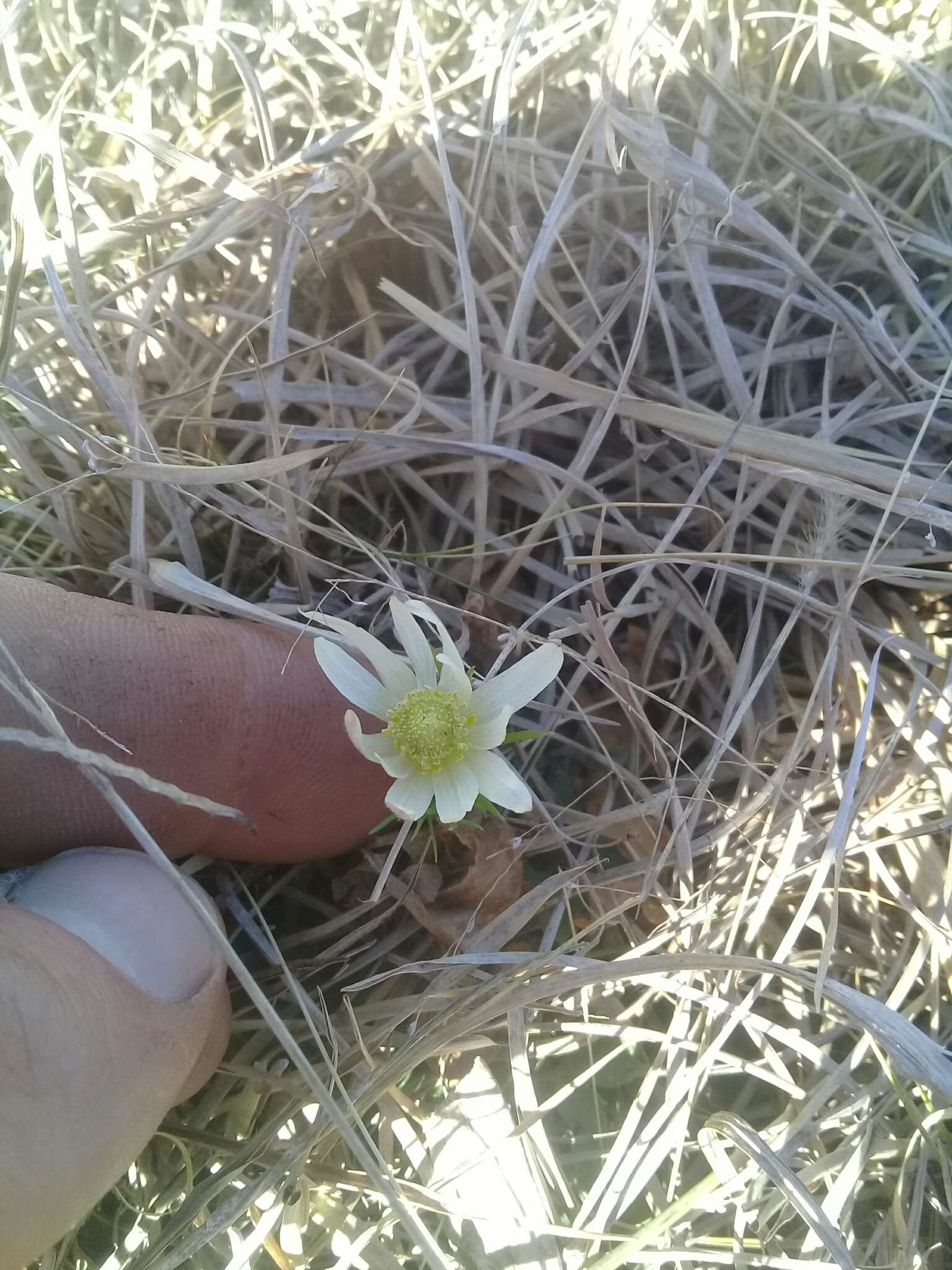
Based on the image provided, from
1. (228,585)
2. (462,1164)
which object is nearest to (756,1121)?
(462,1164)

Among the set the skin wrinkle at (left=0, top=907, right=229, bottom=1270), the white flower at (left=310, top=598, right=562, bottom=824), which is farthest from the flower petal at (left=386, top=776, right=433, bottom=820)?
the skin wrinkle at (left=0, top=907, right=229, bottom=1270)

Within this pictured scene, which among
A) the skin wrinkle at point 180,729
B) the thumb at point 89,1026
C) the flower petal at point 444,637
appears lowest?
the thumb at point 89,1026

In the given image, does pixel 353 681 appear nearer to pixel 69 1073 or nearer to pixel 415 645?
pixel 415 645

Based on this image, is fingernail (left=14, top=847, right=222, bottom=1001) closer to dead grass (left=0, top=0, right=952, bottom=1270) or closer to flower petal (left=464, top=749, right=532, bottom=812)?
dead grass (left=0, top=0, right=952, bottom=1270)

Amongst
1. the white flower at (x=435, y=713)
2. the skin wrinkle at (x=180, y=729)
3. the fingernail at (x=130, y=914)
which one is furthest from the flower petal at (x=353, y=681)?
the fingernail at (x=130, y=914)

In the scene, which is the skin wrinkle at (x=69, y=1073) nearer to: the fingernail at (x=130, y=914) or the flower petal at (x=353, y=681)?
the fingernail at (x=130, y=914)

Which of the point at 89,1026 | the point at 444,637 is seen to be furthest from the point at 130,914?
the point at 444,637

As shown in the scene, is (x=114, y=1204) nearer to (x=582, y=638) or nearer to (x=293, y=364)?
(x=582, y=638)
